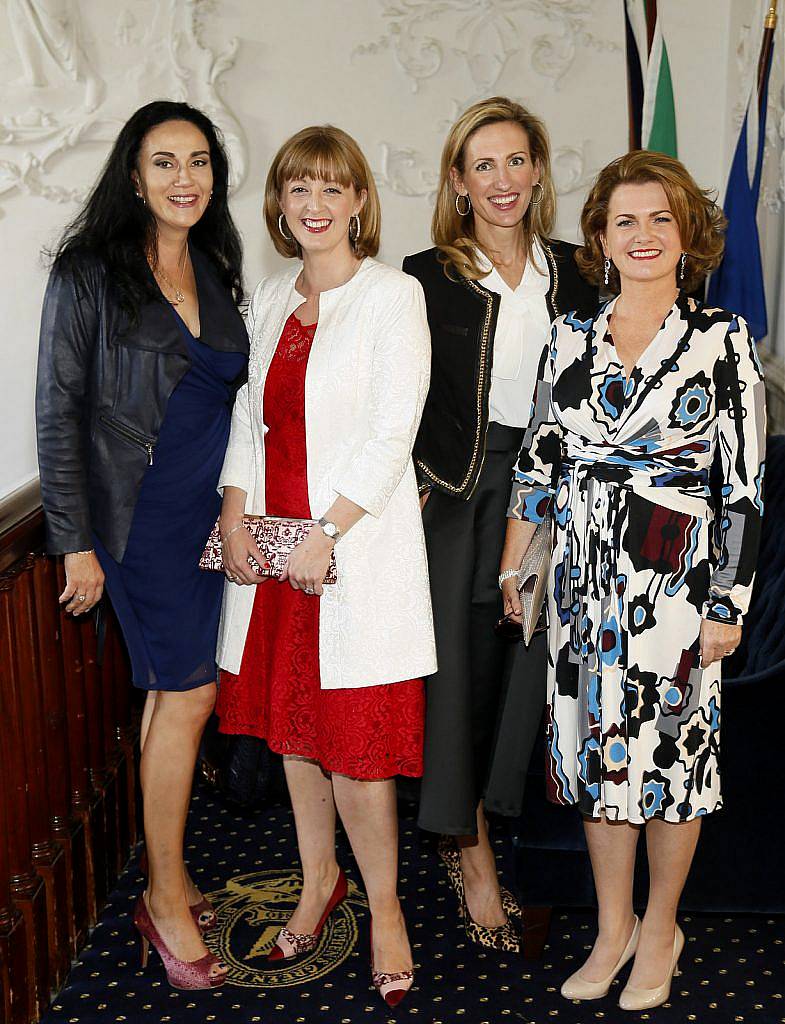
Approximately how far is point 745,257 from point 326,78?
71.7 inches

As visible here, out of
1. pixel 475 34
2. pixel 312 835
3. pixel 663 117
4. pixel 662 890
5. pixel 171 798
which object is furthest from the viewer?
pixel 475 34

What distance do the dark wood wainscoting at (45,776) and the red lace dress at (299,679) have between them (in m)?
0.44

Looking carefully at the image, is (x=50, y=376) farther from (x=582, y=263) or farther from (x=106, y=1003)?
(x=106, y=1003)

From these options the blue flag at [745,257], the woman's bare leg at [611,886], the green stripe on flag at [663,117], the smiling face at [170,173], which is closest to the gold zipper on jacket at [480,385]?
the smiling face at [170,173]

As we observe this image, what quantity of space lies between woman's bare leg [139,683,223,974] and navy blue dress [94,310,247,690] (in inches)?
2.8

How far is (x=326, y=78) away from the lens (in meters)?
4.43

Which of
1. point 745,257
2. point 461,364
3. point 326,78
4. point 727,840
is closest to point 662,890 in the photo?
point 727,840

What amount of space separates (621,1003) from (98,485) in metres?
1.51

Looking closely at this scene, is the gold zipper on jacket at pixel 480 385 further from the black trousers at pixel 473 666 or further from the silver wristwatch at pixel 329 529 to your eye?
the silver wristwatch at pixel 329 529


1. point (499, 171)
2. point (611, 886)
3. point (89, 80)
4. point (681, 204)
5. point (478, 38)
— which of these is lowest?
point (611, 886)

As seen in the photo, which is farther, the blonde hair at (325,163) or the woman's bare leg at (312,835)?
the woman's bare leg at (312,835)

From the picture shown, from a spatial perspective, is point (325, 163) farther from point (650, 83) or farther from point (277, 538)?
point (650, 83)

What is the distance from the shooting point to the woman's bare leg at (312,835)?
8.39 feet

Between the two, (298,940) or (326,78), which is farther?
(326,78)
